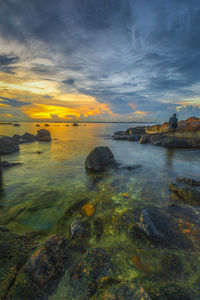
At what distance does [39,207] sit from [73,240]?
3.04m

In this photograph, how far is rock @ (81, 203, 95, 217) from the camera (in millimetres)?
5681

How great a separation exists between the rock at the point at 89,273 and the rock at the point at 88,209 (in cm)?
231

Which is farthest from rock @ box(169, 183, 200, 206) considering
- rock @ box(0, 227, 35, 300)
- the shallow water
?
rock @ box(0, 227, 35, 300)

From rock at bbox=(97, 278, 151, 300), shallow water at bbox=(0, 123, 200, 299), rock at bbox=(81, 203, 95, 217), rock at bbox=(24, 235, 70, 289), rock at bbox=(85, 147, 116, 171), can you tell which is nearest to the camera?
rock at bbox=(97, 278, 151, 300)

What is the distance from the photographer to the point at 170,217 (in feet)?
16.8

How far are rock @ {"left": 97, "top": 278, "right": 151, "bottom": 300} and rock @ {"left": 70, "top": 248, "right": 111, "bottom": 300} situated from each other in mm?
371

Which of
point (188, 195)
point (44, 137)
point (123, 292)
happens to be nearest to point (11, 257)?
point (123, 292)

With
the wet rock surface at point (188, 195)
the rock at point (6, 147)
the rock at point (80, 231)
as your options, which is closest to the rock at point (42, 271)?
the rock at point (80, 231)

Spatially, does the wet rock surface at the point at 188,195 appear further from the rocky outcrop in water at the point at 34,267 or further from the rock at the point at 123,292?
the rocky outcrop in water at the point at 34,267

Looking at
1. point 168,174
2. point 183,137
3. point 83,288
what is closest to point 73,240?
point 83,288

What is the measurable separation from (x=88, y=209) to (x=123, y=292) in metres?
3.83

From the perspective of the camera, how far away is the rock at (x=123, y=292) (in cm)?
218

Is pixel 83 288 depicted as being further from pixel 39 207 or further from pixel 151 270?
pixel 39 207

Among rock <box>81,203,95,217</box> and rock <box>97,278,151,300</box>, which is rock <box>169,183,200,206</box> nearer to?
rock <box>81,203,95,217</box>
